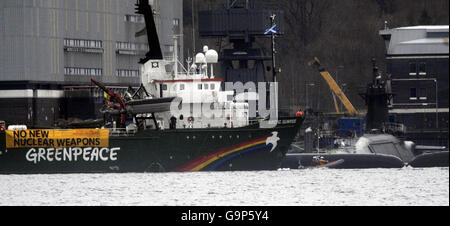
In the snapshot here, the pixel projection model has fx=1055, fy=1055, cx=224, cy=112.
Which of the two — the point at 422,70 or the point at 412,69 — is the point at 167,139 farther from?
the point at 412,69

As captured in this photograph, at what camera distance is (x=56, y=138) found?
68.8m

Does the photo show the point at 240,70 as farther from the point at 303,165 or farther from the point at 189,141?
the point at 189,141

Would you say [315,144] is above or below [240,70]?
below

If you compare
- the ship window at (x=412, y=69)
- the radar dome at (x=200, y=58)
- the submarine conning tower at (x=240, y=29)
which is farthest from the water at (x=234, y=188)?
the submarine conning tower at (x=240, y=29)

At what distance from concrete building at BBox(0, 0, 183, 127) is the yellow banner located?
25362mm

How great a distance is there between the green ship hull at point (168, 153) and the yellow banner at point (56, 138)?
0.21 meters

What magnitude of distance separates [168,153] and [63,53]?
113ft

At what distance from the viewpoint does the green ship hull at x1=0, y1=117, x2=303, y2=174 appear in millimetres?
67625

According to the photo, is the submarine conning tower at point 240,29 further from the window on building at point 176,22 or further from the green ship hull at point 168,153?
the green ship hull at point 168,153

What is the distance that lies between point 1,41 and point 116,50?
41.3ft

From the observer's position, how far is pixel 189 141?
6756 cm

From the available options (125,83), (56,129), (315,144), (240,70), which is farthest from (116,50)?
(56,129)

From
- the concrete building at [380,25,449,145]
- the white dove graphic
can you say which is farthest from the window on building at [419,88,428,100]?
the white dove graphic

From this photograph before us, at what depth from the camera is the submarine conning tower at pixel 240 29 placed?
335 feet
